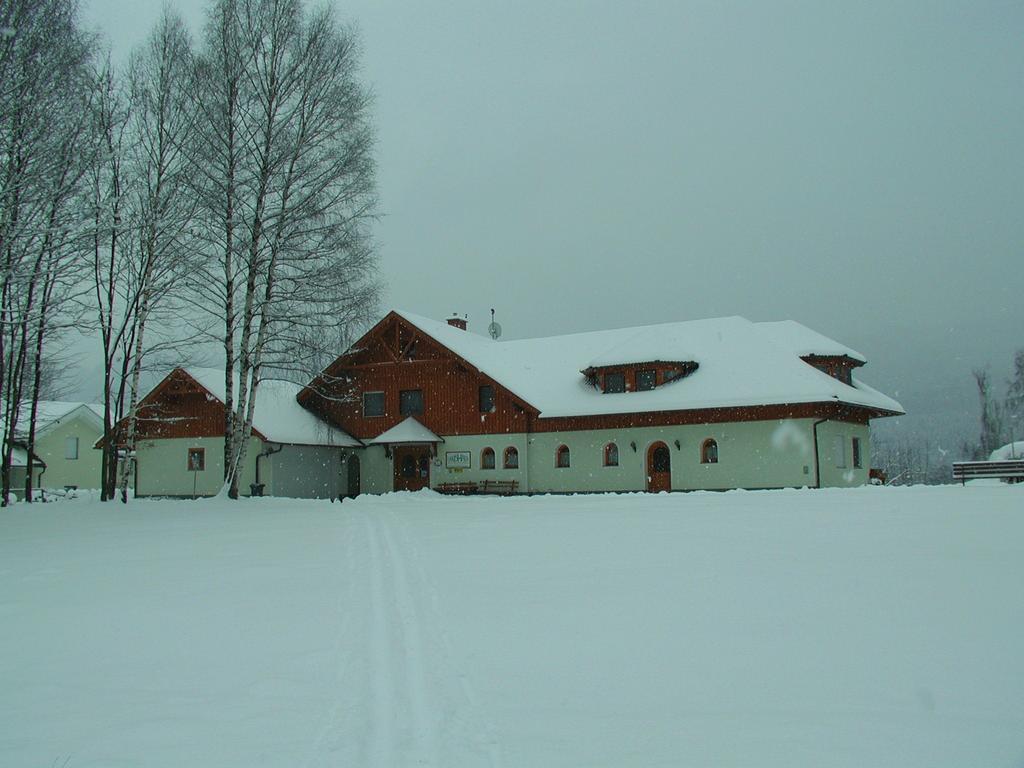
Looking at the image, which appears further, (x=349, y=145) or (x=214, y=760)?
(x=349, y=145)

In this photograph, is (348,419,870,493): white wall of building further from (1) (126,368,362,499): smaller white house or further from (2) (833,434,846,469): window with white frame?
(1) (126,368,362,499): smaller white house

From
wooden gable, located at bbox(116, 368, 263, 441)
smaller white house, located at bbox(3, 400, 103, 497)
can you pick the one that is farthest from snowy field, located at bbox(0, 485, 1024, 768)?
smaller white house, located at bbox(3, 400, 103, 497)

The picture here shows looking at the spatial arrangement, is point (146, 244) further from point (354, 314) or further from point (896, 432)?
point (896, 432)

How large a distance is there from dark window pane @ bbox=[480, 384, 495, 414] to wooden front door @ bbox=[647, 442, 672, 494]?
19.8ft

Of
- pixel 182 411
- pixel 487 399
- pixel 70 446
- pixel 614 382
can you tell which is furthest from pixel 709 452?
pixel 70 446

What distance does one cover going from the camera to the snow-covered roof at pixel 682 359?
27.6 meters

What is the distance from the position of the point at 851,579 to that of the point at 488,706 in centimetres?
502

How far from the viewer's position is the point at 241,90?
22.7m

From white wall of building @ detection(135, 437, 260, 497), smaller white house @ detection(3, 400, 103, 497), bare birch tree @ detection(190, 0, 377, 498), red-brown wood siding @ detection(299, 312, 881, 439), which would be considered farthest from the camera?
smaller white house @ detection(3, 400, 103, 497)

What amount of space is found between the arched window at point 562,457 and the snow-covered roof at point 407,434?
14.3ft

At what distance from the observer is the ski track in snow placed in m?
4.96

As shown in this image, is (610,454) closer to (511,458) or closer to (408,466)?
(511,458)

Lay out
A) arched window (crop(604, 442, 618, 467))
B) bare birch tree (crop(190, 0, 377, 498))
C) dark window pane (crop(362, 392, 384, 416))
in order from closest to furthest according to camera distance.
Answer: bare birch tree (crop(190, 0, 377, 498))
arched window (crop(604, 442, 618, 467))
dark window pane (crop(362, 392, 384, 416))

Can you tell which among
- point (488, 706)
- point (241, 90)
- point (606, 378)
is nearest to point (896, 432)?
point (606, 378)
